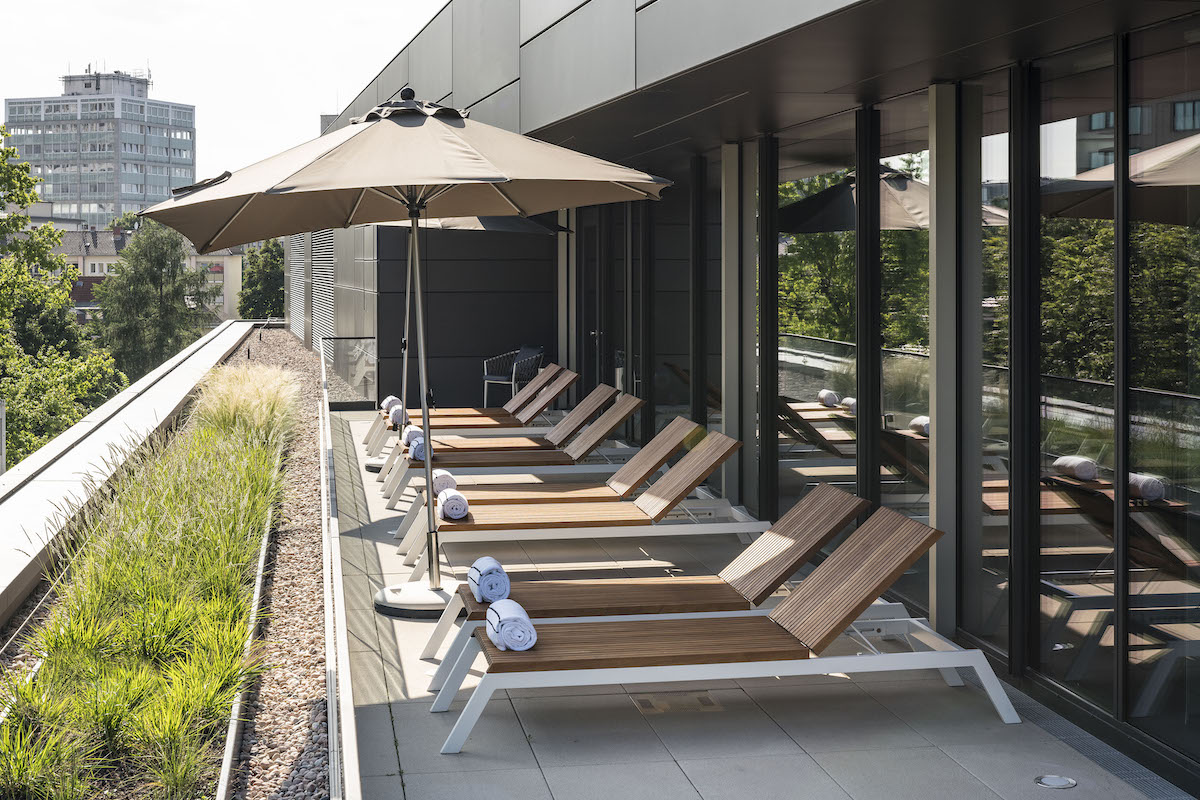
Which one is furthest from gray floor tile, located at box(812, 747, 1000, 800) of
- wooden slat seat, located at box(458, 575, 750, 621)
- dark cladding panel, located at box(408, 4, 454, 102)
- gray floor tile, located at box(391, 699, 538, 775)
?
dark cladding panel, located at box(408, 4, 454, 102)

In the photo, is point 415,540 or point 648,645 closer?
point 648,645

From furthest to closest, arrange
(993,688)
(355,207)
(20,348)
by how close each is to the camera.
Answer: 1. (20,348)
2. (355,207)
3. (993,688)

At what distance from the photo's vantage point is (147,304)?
5581 cm

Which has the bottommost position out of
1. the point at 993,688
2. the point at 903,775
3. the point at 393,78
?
the point at 903,775

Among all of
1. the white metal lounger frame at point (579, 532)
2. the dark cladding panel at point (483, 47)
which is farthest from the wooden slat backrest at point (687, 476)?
the dark cladding panel at point (483, 47)

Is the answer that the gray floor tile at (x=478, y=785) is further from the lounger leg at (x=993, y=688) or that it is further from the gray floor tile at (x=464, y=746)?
the lounger leg at (x=993, y=688)

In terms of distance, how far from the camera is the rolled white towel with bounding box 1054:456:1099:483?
15.6ft

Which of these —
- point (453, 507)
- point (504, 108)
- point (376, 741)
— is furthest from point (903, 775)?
point (504, 108)

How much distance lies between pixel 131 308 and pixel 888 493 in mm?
54683

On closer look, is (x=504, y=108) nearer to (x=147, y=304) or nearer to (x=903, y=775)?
(x=903, y=775)

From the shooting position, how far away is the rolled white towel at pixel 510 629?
4570 millimetres

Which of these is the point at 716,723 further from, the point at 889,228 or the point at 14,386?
the point at 14,386

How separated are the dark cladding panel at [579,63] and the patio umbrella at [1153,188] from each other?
2342 mm

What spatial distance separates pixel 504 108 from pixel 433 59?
3921 mm
